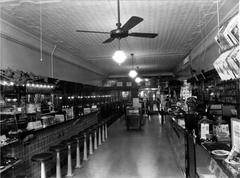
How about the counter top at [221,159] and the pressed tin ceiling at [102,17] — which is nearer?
the counter top at [221,159]

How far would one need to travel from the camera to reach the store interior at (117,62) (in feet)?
9.50

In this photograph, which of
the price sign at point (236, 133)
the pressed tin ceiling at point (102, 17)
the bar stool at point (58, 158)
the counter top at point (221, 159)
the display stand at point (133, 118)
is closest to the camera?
the counter top at point (221, 159)

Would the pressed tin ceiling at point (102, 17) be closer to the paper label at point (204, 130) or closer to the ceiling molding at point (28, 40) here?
the ceiling molding at point (28, 40)

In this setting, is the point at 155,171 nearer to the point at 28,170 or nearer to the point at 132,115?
the point at 28,170

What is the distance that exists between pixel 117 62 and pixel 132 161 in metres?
2.75

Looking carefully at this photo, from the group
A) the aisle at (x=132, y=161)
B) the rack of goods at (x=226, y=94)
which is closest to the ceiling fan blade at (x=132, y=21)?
the rack of goods at (x=226, y=94)

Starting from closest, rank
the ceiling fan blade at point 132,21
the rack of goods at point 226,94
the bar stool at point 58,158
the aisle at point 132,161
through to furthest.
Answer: the ceiling fan blade at point 132,21 → the bar stool at point 58,158 → the aisle at point 132,161 → the rack of goods at point 226,94

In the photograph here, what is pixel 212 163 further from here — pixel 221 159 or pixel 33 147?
pixel 33 147

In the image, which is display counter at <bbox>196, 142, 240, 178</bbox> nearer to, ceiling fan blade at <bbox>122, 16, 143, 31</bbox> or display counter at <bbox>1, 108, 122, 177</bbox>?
ceiling fan blade at <bbox>122, 16, 143, 31</bbox>

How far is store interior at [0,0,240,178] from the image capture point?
2895 millimetres

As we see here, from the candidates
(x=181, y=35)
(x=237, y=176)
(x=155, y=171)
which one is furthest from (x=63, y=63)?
(x=237, y=176)

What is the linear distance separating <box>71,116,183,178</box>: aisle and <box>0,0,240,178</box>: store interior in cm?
3

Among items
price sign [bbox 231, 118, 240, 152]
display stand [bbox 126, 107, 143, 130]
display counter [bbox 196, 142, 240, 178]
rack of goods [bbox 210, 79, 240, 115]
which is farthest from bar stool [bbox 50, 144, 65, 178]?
display stand [bbox 126, 107, 143, 130]

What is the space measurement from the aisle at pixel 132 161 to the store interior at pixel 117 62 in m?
0.03
